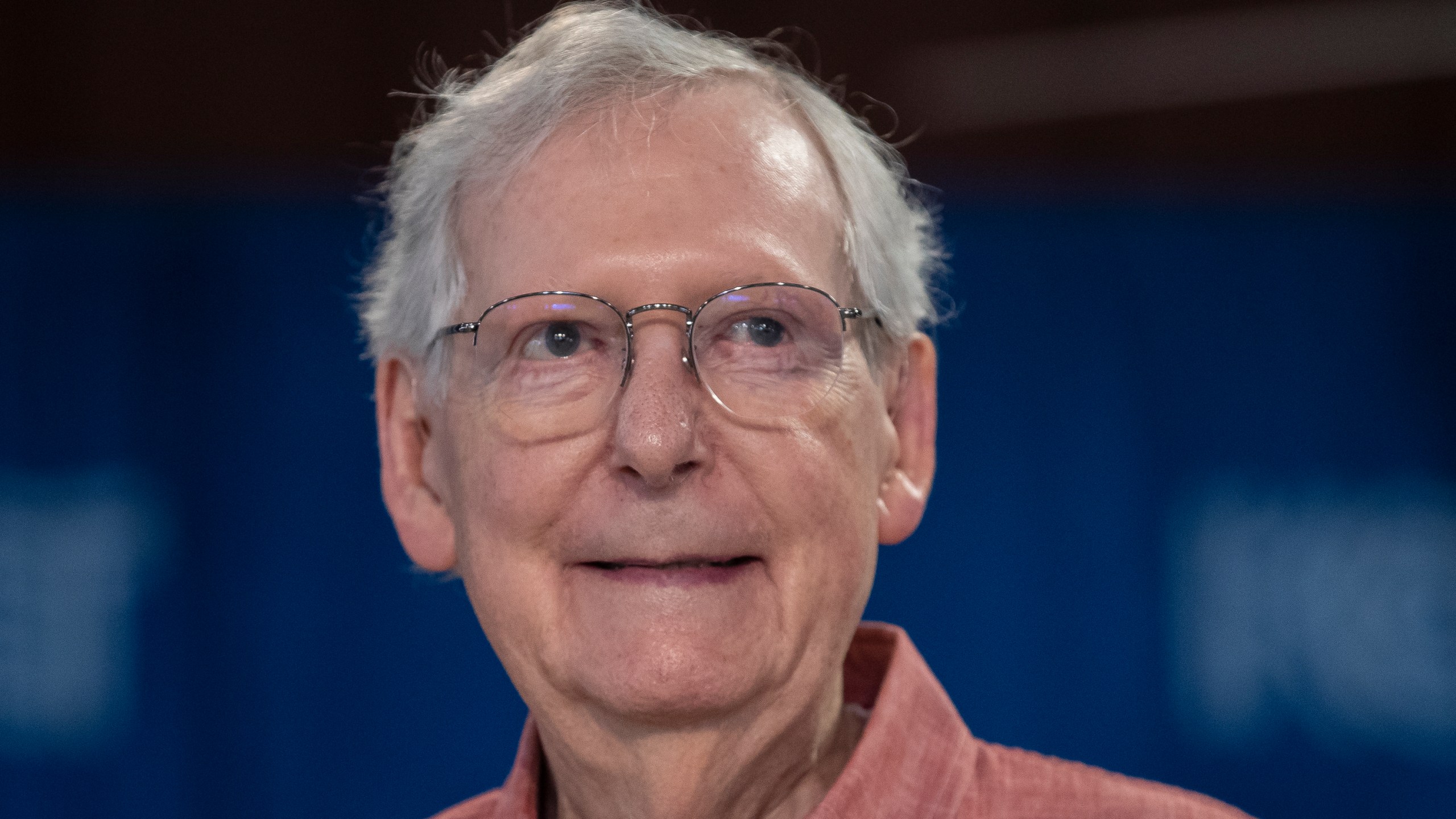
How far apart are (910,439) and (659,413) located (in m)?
0.40

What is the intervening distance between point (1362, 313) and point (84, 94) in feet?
11.7

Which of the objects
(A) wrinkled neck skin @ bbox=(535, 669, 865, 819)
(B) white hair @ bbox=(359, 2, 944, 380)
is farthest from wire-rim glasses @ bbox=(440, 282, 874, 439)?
(A) wrinkled neck skin @ bbox=(535, 669, 865, 819)

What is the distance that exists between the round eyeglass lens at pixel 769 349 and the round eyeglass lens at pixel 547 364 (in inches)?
3.5

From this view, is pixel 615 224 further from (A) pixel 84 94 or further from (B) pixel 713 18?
(A) pixel 84 94

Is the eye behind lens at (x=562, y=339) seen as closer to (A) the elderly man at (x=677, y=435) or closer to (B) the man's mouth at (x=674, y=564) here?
(A) the elderly man at (x=677, y=435)

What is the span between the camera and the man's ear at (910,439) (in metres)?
1.36

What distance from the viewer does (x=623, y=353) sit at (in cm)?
118

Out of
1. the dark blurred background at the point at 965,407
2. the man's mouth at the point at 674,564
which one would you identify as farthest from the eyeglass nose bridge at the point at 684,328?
the dark blurred background at the point at 965,407

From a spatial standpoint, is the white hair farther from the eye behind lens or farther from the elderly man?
the eye behind lens

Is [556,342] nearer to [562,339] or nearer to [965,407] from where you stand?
[562,339]

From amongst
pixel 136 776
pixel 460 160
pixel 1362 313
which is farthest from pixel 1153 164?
pixel 136 776

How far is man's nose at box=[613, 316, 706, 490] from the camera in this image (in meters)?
1.10

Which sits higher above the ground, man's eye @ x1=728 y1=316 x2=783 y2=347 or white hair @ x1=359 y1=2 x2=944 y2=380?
white hair @ x1=359 y1=2 x2=944 y2=380

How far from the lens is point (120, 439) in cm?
326
